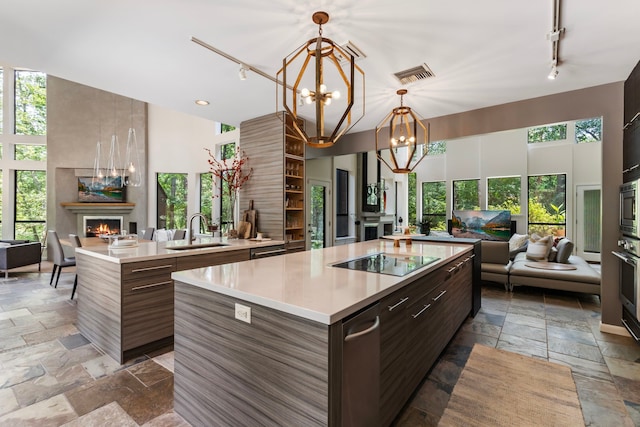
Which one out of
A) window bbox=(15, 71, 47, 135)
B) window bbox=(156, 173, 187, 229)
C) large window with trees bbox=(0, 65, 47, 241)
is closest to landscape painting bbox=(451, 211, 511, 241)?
window bbox=(156, 173, 187, 229)

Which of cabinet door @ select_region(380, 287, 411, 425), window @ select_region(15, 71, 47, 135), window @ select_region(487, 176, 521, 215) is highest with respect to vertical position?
window @ select_region(15, 71, 47, 135)

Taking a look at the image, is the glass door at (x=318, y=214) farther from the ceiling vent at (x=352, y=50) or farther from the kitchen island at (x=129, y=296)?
the ceiling vent at (x=352, y=50)

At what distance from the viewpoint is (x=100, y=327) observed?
2.66 meters

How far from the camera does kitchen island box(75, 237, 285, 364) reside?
2.42m

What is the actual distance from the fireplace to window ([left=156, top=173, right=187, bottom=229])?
969mm

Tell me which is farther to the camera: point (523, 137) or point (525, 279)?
point (523, 137)

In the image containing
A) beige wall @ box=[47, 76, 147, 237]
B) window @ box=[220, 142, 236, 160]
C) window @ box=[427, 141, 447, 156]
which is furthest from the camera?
window @ box=[427, 141, 447, 156]

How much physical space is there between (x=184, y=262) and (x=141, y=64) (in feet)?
6.42

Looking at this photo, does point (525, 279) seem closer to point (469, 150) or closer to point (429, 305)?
point (429, 305)

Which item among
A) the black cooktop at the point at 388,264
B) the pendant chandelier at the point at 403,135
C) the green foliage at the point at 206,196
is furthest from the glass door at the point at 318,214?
the black cooktop at the point at 388,264

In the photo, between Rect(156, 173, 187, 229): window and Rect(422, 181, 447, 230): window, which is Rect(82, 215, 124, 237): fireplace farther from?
Rect(422, 181, 447, 230): window

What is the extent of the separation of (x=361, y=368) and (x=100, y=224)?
8943 mm

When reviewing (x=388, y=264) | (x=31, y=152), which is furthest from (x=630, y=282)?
(x=31, y=152)

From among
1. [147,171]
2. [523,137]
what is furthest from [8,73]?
[523,137]
